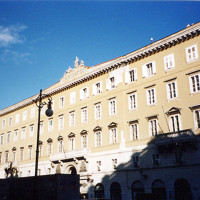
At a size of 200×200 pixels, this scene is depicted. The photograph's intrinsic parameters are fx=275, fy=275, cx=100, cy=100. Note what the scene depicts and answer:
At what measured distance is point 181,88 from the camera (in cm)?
2736

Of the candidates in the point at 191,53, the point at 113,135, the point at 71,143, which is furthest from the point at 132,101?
the point at 71,143

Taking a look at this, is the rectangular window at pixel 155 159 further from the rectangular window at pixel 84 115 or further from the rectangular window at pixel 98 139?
the rectangular window at pixel 84 115

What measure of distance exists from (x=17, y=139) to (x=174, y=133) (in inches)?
1253

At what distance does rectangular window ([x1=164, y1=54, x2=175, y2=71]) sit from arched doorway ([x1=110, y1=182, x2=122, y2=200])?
45.8 ft

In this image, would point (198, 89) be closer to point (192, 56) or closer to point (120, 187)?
point (192, 56)

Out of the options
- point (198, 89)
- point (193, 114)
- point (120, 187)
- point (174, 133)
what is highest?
point (198, 89)

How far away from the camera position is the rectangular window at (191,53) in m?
27.0

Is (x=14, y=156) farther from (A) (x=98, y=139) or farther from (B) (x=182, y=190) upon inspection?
(B) (x=182, y=190)

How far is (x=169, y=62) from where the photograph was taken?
29.1 m

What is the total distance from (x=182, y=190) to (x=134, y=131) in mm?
8067

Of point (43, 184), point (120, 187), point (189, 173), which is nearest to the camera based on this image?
point (43, 184)

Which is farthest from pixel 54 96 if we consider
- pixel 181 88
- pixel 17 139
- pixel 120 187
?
pixel 181 88

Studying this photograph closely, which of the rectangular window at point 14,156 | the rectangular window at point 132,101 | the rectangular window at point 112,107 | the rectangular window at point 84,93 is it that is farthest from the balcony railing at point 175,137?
the rectangular window at point 14,156

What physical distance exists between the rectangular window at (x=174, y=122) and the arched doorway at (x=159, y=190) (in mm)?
5395
